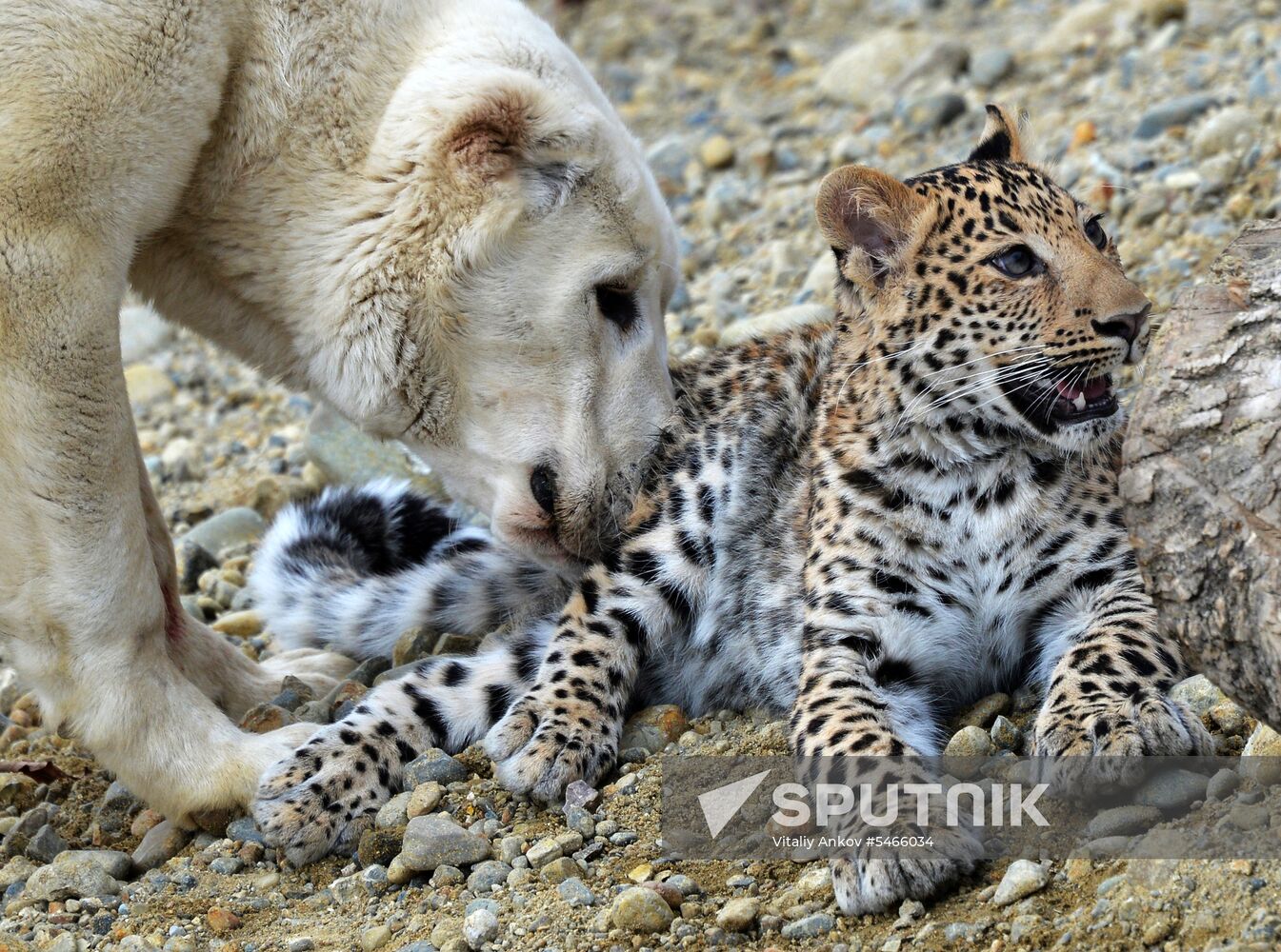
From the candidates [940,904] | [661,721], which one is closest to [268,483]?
[661,721]

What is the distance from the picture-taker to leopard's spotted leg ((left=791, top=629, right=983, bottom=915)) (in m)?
3.77

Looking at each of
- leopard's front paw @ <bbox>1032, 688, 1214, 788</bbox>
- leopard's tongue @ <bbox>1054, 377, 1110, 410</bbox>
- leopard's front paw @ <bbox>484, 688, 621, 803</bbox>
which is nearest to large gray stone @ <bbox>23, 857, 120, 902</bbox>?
leopard's front paw @ <bbox>484, 688, 621, 803</bbox>

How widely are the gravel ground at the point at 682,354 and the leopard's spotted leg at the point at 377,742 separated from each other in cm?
11

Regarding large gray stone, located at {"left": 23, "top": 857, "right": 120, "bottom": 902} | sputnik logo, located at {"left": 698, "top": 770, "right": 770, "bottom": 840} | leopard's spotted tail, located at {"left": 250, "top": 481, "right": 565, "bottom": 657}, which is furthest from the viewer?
leopard's spotted tail, located at {"left": 250, "top": 481, "right": 565, "bottom": 657}

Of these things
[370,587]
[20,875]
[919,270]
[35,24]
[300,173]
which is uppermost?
[35,24]

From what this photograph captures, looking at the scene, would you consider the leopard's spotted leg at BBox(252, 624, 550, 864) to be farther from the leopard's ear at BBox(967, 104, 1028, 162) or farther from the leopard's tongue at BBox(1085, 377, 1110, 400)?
the leopard's ear at BBox(967, 104, 1028, 162)

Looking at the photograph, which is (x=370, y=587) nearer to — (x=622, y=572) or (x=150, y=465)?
(x=622, y=572)

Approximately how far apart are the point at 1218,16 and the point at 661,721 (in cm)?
772

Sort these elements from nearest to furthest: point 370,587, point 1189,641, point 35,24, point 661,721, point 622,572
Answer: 1. point 1189,641
2. point 35,24
3. point 661,721
4. point 622,572
5. point 370,587

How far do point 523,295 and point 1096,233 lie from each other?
6.12 feet

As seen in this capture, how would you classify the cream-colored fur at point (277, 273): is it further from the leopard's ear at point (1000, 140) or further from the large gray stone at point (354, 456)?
the large gray stone at point (354, 456)

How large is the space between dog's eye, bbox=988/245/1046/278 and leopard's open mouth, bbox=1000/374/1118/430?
0.35 metres

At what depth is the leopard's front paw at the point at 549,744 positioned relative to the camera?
479 cm

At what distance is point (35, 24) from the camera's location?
190 inches
